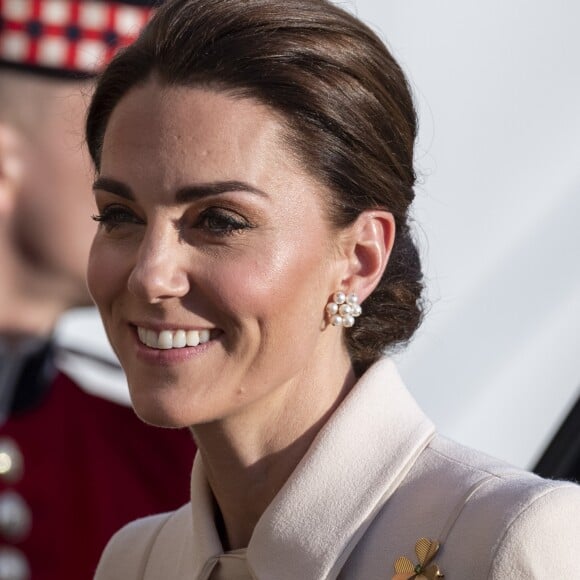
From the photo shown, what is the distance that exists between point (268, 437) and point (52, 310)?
3.87 ft

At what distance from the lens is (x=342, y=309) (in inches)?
84.1

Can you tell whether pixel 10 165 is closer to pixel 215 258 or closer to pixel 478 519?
pixel 215 258

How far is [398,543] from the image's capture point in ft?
6.50

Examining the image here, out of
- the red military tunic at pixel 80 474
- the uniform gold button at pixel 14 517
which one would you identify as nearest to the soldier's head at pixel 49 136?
the red military tunic at pixel 80 474

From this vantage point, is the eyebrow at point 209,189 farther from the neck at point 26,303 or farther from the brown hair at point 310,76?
the neck at point 26,303

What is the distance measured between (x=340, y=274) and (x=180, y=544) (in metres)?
0.58

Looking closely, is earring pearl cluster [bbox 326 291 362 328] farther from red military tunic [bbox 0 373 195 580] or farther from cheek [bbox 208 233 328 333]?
red military tunic [bbox 0 373 195 580]

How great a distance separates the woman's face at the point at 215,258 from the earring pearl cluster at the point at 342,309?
0.05 feet

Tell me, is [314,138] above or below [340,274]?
above

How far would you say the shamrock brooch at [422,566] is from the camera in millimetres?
1896

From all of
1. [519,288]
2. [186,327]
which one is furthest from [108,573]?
[519,288]

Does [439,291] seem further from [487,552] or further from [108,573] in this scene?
[487,552]

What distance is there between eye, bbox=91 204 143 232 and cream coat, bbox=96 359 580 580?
0.42m

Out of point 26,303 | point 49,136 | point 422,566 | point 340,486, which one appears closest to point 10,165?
point 49,136
